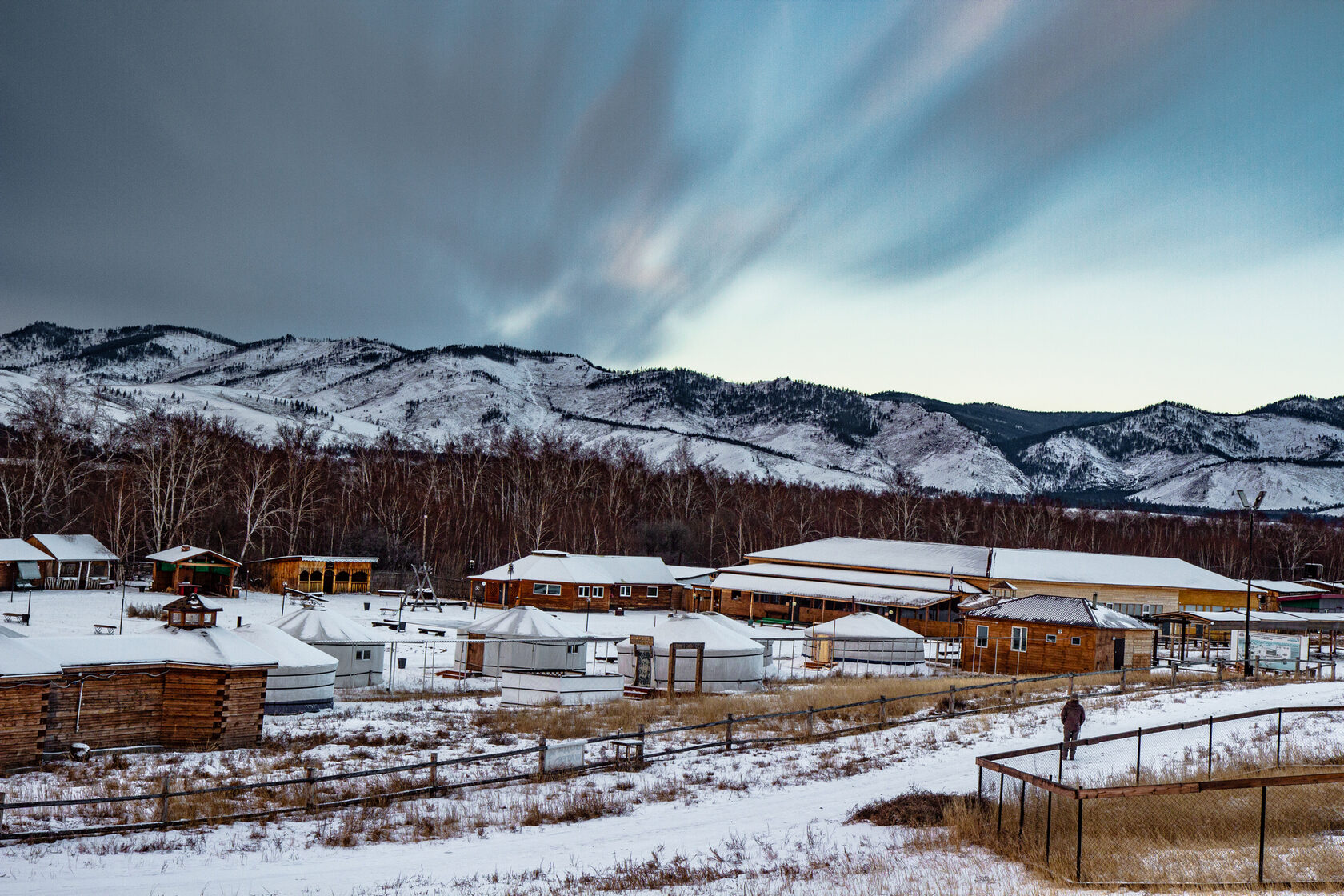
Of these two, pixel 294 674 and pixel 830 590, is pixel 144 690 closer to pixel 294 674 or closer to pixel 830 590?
pixel 294 674

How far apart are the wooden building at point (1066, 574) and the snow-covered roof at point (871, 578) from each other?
0.32 metres

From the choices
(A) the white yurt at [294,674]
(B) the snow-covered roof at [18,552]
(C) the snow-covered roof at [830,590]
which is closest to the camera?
(A) the white yurt at [294,674]

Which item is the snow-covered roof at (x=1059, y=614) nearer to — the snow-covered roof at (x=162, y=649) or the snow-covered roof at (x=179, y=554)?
the snow-covered roof at (x=162, y=649)

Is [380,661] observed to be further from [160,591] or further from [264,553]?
[264,553]

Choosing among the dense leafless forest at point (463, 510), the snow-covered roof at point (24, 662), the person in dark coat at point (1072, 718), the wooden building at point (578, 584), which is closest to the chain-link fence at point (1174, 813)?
the person in dark coat at point (1072, 718)

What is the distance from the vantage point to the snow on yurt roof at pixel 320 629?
3325 centimetres

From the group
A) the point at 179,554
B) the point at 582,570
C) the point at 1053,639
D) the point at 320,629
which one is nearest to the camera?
the point at 320,629

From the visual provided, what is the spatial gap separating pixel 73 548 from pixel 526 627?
37.4 m

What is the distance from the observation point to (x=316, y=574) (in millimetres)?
63406

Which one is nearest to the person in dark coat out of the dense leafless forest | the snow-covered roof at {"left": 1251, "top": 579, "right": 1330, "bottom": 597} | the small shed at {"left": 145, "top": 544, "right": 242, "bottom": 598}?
the small shed at {"left": 145, "top": 544, "right": 242, "bottom": 598}

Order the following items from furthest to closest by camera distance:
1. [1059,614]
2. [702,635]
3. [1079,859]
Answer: [1059,614] < [702,635] < [1079,859]

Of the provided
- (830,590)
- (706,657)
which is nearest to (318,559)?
(830,590)

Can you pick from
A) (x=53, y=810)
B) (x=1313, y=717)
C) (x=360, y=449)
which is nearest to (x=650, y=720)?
(x=53, y=810)

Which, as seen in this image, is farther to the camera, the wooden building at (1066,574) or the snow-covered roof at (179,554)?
the wooden building at (1066,574)
